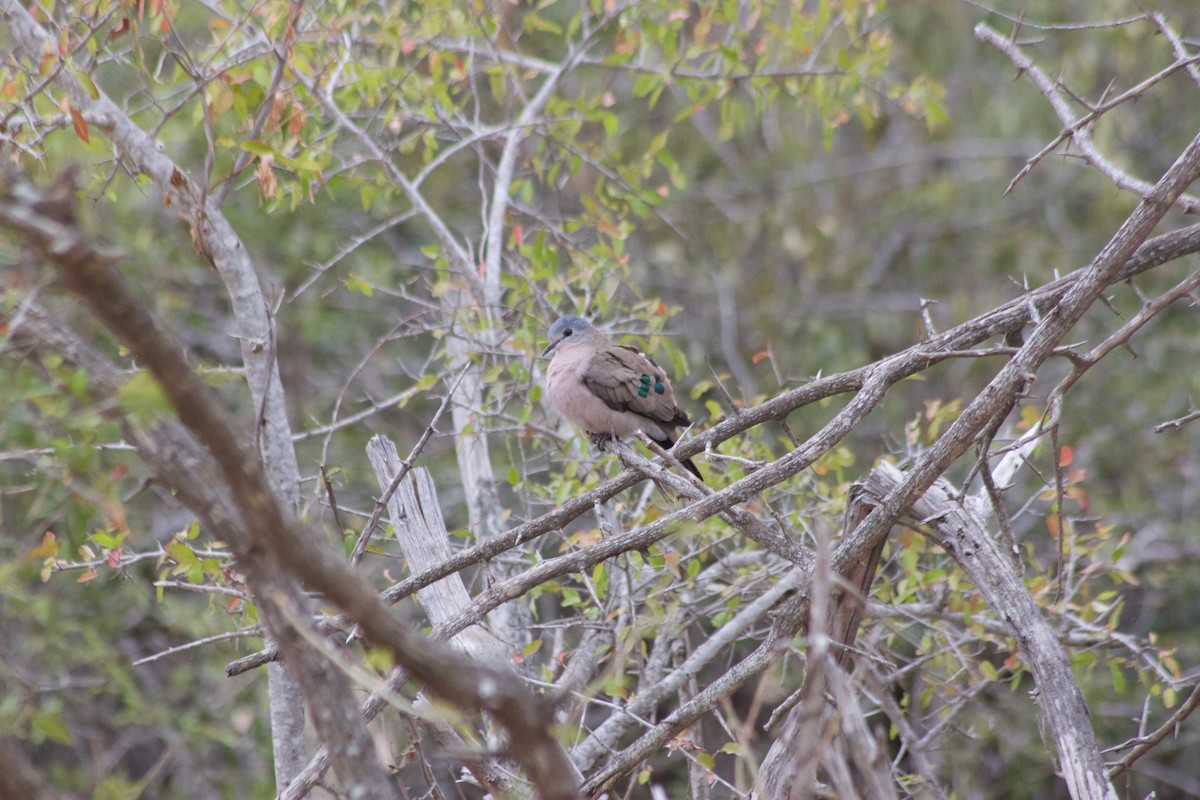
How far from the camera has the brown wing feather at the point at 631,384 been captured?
17.6 ft

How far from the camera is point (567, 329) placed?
5.57m

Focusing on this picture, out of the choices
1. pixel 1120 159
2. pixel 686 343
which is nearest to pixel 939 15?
pixel 1120 159

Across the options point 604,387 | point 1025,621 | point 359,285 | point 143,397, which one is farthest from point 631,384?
point 143,397

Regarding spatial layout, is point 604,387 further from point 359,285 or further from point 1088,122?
point 1088,122

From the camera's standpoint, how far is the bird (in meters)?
5.27

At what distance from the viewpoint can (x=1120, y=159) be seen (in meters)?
8.27

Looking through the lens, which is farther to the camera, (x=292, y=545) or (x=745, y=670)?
(x=745, y=670)

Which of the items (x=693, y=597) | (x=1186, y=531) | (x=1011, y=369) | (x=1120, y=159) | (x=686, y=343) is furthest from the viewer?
(x=686, y=343)

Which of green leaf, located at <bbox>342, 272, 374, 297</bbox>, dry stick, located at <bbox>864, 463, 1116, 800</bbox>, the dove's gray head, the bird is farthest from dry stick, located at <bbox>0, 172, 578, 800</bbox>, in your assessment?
the dove's gray head

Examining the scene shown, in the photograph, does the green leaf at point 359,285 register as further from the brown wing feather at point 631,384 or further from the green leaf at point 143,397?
the green leaf at point 143,397

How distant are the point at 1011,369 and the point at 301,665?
2047 mm

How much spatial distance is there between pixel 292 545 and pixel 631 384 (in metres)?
3.82

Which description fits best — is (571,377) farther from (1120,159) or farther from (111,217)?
(1120,159)

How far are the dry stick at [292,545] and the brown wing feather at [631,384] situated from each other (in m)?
3.66
